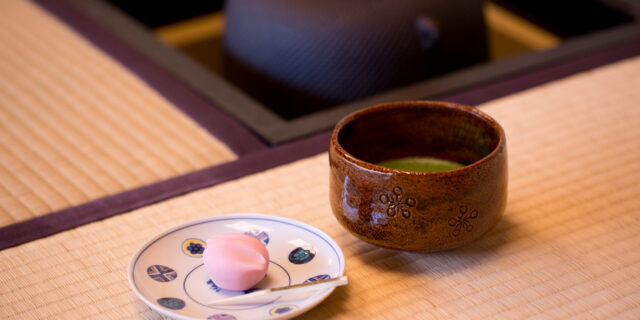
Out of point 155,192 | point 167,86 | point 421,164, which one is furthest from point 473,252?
point 167,86

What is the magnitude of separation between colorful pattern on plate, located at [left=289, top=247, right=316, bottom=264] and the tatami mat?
0.04 m

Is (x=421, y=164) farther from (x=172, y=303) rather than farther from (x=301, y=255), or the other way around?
(x=172, y=303)

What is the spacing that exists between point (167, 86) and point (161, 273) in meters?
0.44

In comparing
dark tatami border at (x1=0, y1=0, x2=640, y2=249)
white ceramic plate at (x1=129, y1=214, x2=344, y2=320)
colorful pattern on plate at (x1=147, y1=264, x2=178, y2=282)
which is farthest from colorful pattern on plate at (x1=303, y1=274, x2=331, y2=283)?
dark tatami border at (x1=0, y1=0, x2=640, y2=249)

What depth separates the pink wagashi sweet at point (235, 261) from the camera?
1.82 feet

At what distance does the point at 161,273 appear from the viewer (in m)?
0.58

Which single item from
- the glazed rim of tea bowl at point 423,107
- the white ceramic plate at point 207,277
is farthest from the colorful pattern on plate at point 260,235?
the glazed rim of tea bowl at point 423,107

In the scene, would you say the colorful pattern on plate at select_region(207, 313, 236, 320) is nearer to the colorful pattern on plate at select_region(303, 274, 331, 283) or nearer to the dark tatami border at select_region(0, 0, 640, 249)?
the colorful pattern on plate at select_region(303, 274, 331, 283)

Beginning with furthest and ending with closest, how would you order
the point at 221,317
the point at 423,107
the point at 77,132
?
the point at 77,132 < the point at 423,107 < the point at 221,317

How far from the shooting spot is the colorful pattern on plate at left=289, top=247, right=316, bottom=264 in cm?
60

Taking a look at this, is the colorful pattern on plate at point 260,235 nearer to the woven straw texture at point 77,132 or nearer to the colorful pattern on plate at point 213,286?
the colorful pattern on plate at point 213,286

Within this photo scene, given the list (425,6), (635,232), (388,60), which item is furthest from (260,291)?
(425,6)

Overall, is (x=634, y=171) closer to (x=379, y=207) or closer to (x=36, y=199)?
(x=379, y=207)

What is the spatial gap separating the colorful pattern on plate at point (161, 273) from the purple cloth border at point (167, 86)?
0.25 meters
